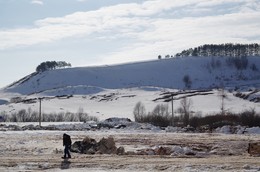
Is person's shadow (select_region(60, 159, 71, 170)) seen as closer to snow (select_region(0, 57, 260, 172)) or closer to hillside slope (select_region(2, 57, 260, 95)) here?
snow (select_region(0, 57, 260, 172))

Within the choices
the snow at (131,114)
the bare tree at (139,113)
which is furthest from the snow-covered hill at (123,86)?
the bare tree at (139,113)

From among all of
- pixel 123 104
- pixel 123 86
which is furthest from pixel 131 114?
pixel 123 86

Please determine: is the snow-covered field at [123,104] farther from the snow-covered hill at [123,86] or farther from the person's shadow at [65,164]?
the person's shadow at [65,164]

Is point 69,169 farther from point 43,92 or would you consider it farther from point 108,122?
point 43,92

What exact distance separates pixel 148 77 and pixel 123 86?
15.8m

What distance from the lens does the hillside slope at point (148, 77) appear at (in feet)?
568

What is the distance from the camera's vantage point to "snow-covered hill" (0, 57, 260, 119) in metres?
120

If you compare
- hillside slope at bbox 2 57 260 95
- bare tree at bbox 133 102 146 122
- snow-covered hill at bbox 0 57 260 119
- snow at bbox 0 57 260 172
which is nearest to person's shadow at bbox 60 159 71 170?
snow at bbox 0 57 260 172

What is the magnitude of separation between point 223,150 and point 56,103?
326 ft

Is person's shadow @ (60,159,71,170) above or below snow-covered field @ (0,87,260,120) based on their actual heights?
below

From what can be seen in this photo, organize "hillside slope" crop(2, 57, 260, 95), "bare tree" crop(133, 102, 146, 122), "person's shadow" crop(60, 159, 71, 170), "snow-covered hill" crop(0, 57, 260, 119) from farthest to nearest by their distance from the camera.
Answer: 1. "hillside slope" crop(2, 57, 260, 95)
2. "snow-covered hill" crop(0, 57, 260, 119)
3. "bare tree" crop(133, 102, 146, 122)
4. "person's shadow" crop(60, 159, 71, 170)

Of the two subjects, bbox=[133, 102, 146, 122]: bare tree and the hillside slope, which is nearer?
bbox=[133, 102, 146, 122]: bare tree

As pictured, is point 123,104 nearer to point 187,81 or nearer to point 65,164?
point 187,81

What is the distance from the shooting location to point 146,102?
120 metres
